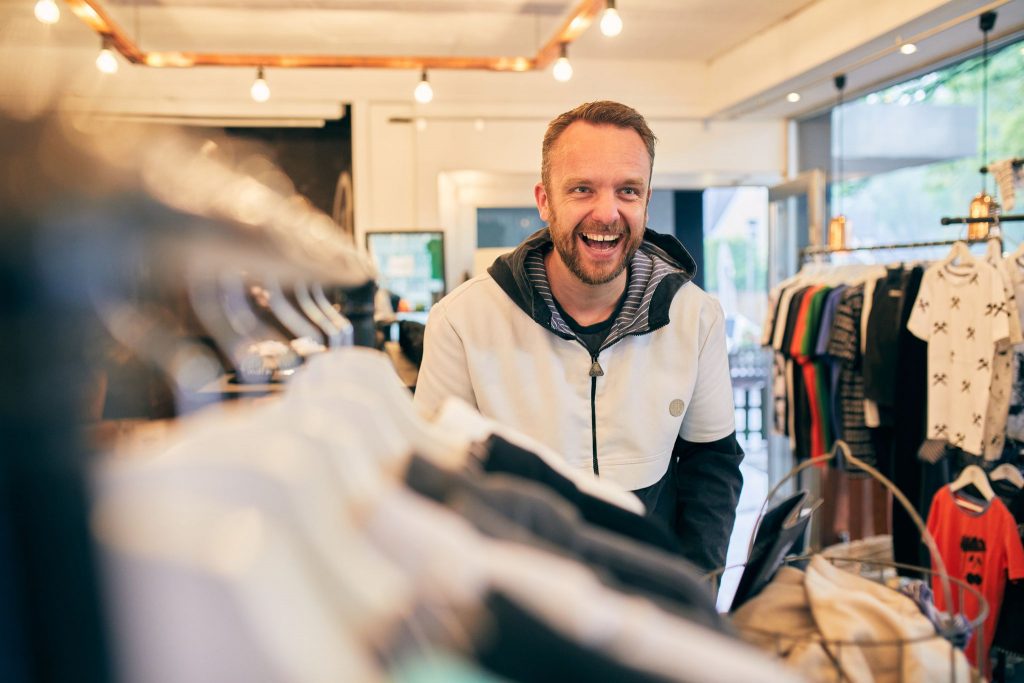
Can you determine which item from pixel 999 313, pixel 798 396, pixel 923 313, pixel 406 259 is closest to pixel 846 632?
pixel 999 313

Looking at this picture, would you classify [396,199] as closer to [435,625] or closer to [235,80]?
[235,80]

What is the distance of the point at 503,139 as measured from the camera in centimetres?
648

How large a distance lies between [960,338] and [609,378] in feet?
7.54

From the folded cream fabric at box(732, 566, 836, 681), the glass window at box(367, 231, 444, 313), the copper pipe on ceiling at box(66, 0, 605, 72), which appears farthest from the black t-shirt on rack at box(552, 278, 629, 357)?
the glass window at box(367, 231, 444, 313)

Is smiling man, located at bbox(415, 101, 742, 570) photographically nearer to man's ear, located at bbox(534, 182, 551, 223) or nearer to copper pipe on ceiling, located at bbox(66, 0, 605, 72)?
man's ear, located at bbox(534, 182, 551, 223)

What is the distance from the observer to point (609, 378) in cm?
174

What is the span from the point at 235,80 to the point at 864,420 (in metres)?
4.98

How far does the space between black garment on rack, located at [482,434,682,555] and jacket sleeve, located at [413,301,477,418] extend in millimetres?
1021

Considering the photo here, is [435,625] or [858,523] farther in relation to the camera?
[858,523]

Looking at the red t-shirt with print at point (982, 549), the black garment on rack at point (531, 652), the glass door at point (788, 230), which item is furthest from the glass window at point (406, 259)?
the black garment on rack at point (531, 652)

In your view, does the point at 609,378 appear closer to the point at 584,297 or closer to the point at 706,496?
the point at 584,297

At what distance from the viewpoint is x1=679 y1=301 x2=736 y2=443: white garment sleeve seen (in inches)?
71.9

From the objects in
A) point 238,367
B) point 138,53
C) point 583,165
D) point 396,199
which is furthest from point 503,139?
point 238,367

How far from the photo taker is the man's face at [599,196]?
5.39 ft
